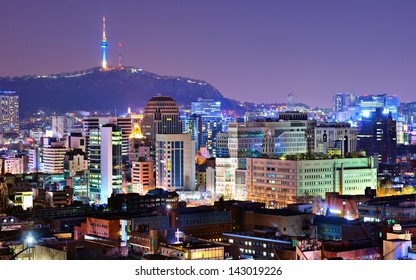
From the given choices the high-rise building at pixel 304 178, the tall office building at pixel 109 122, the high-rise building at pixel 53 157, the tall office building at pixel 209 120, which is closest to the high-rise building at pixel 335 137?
the high-rise building at pixel 304 178

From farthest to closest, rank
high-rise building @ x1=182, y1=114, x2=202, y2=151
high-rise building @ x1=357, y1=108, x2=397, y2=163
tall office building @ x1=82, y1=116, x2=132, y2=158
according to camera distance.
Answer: high-rise building @ x1=182, y1=114, x2=202, y2=151
high-rise building @ x1=357, y1=108, x2=397, y2=163
tall office building @ x1=82, y1=116, x2=132, y2=158

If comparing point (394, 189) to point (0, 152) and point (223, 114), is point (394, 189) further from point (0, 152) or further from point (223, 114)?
point (0, 152)

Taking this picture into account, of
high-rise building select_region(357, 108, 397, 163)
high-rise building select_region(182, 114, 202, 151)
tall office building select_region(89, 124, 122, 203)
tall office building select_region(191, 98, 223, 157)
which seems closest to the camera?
tall office building select_region(89, 124, 122, 203)

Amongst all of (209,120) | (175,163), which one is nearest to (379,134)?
(209,120)

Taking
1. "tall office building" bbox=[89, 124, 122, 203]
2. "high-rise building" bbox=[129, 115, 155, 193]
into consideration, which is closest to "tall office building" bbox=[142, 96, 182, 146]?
"high-rise building" bbox=[129, 115, 155, 193]

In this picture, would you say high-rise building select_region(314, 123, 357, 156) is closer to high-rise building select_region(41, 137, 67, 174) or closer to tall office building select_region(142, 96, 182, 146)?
tall office building select_region(142, 96, 182, 146)

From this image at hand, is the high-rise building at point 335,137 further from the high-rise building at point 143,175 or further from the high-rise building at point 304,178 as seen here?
the high-rise building at point 143,175

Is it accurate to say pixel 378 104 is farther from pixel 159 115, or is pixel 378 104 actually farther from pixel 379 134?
pixel 159 115
